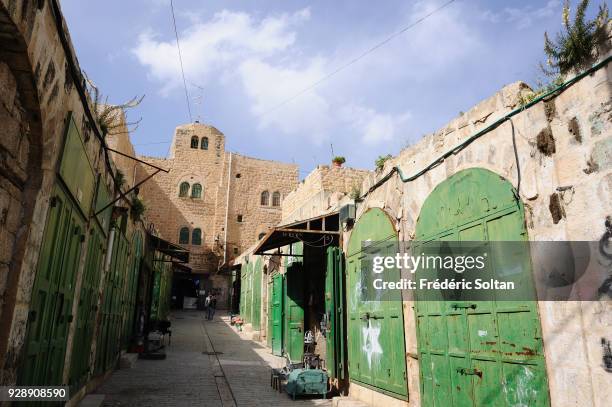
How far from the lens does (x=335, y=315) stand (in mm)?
7520

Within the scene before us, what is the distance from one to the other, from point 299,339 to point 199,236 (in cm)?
2017

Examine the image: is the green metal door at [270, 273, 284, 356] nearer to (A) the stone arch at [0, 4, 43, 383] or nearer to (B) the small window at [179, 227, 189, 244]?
(A) the stone arch at [0, 4, 43, 383]

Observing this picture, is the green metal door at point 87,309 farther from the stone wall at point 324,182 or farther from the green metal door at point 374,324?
the stone wall at point 324,182

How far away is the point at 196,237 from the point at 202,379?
847 inches

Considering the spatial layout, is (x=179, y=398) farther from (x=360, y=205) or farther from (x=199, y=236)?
(x=199, y=236)

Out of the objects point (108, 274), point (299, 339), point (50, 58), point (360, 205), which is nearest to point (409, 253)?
point (360, 205)

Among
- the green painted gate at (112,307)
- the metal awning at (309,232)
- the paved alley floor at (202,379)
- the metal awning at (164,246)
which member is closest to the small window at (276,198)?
the metal awning at (164,246)

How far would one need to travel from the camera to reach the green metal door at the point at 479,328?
3.55 m

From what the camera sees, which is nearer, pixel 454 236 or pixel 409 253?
pixel 454 236

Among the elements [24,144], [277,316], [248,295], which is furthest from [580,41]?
[248,295]

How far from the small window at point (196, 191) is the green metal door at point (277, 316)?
19239 millimetres

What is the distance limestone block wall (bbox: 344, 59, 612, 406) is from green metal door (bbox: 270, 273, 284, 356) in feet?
26.8

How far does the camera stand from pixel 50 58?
3.07 m

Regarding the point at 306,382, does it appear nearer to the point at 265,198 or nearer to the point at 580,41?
the point at 580,41
